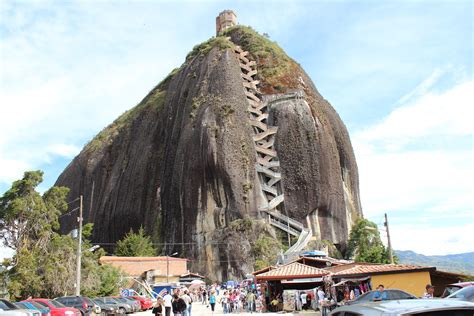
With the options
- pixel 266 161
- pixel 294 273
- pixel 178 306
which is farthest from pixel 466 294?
pixel 266 161

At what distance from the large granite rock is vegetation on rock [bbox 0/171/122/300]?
922 inches

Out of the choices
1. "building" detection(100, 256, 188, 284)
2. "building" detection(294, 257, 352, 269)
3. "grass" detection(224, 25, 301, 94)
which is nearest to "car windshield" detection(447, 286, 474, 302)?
"building" detection(294, 257, 352, 269)

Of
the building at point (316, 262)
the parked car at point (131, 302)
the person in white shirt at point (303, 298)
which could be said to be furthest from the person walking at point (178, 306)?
the building at point (316, 262)

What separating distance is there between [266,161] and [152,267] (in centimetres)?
→ 2188

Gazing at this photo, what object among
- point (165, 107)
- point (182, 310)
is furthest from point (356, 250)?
point (182, 310)

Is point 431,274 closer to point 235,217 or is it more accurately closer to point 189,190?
point 235,217

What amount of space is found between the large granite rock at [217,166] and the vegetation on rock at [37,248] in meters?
23.4

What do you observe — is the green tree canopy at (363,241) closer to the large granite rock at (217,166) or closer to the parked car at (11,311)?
the large granite rock at (217,166)

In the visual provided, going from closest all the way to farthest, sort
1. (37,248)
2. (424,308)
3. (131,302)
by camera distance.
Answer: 1. (424,308)
2. (131,302)
3. (37,248)

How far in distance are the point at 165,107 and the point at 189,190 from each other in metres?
23.0

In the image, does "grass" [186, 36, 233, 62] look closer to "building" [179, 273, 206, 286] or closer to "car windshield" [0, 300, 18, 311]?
"building" [179, 273, 206, 286]

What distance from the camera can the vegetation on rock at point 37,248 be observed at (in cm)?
3219

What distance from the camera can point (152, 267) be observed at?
176 feet

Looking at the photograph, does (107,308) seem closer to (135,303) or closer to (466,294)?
(135,303)
